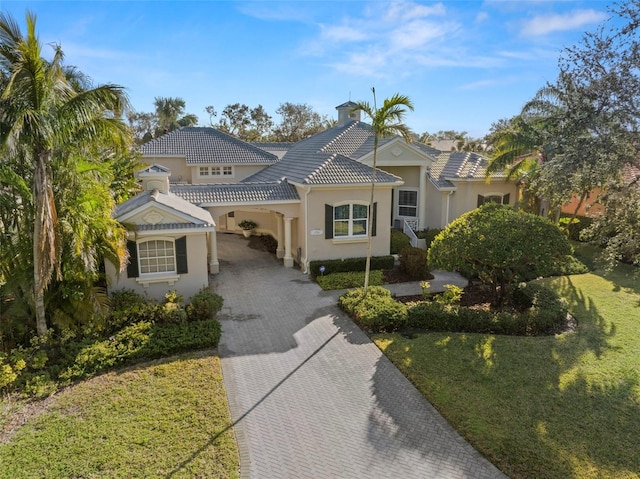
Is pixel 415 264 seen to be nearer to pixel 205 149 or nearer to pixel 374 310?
pixel 374 310

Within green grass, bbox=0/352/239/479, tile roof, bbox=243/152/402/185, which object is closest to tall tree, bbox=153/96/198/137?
tile roof, bbox=243/152/402/185

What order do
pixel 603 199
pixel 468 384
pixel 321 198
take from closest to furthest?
pixel 468 384
pixel 603 199
pixel 321 198

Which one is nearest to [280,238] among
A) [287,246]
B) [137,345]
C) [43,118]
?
[287,246]

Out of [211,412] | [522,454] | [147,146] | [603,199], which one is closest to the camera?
[522,454]

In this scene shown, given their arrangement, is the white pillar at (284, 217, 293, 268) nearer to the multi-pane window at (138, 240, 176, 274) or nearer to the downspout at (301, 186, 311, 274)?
the downspout at (301, 186, 311, 274)

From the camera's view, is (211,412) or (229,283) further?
(229,283)

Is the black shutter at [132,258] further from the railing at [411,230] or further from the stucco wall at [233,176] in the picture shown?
the stucco wall at [233,176]

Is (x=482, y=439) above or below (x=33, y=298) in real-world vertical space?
below

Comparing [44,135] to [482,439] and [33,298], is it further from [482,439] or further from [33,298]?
[482,439]

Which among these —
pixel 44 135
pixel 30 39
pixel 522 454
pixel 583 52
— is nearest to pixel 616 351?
pixel 522 454
